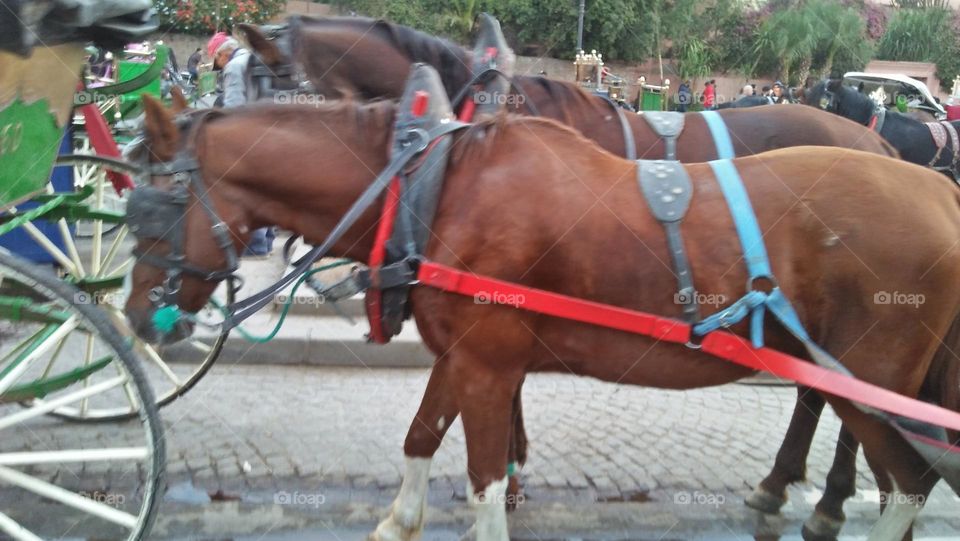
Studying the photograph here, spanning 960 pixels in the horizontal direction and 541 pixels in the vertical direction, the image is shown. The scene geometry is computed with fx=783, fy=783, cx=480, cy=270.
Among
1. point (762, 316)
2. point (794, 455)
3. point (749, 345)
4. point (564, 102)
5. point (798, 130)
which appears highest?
point (564, 102)

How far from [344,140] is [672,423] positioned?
Answer: 115 inches

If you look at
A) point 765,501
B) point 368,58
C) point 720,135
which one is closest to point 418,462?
point 765,501

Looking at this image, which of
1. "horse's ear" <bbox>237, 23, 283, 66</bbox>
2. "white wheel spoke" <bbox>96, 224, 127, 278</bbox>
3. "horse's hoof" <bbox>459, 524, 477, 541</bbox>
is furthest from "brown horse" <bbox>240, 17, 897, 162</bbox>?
"horse's hoof" <bbox>459, 524, 477, 541</bbox>

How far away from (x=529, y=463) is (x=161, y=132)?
2.53 m

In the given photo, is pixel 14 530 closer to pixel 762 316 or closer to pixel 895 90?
pixel 762 316

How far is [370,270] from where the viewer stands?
8.93 feet

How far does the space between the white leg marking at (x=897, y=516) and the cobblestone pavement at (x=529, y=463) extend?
2.53ft

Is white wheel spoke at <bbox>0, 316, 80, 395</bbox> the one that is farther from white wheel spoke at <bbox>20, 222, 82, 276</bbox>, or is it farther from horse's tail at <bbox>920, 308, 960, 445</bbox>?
horse's tail at <bbox>920, 308, 960, 445</bbox>

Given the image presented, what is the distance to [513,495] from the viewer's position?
365 cm

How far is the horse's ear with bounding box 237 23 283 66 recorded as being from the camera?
169 inches

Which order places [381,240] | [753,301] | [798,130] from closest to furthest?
[753,301]
[381,240]
[798,130]

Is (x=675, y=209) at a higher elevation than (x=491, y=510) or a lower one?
higher

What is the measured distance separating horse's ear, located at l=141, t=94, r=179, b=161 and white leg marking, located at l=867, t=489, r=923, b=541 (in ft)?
9.53

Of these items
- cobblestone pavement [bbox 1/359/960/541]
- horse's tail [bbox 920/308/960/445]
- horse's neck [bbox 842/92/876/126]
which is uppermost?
horse's neck [bbox 842/92/876/126]
